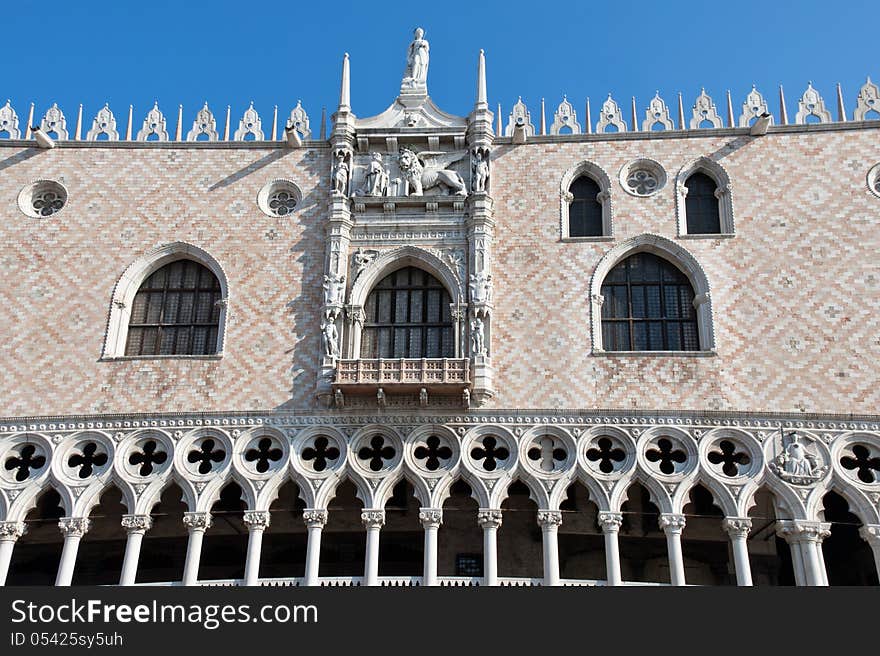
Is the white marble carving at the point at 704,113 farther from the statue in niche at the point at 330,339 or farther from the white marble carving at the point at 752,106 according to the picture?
the statue in niche at the point at 330,339

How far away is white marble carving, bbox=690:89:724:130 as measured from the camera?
21.5 meters

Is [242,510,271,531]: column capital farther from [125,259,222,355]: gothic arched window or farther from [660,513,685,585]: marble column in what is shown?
[660,513,685,585]: marble column

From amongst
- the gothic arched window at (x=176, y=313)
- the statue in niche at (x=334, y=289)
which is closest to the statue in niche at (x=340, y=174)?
the statue in niche at (x=334, y=289)

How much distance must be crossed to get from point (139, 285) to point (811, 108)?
48.9 ft

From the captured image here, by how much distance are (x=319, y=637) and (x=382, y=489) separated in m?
5.07

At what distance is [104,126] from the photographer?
74.2ft

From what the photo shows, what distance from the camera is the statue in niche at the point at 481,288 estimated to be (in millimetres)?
→ 19797

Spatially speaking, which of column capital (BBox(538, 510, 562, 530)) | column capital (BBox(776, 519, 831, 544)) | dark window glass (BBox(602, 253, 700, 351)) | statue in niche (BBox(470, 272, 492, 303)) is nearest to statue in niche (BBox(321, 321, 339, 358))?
statue in niche (BBox(470, 272, 492, 303))

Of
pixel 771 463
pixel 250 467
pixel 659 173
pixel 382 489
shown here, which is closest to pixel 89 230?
pixel 250 467

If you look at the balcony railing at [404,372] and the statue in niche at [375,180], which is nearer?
the balcony railing at [404,372]

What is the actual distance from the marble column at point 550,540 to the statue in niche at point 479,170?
6.97m

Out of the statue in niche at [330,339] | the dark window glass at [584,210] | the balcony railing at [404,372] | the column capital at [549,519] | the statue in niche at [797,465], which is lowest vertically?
the column capital at [549,519]

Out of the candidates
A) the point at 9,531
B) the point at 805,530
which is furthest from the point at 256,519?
the point at 805,530

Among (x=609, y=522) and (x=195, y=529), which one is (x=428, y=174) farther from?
(x=195, y=529)
